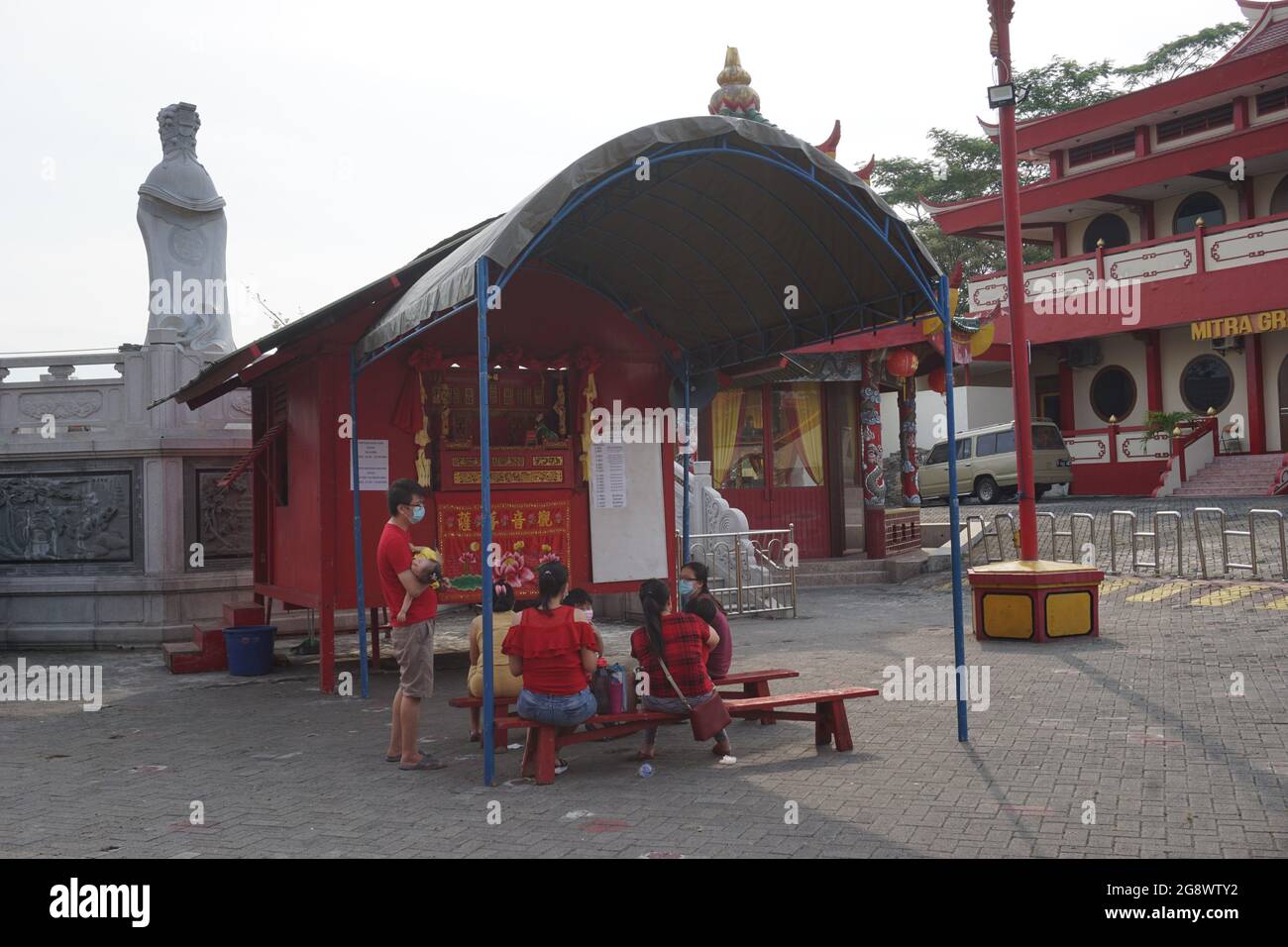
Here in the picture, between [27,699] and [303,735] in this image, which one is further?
[27,699]

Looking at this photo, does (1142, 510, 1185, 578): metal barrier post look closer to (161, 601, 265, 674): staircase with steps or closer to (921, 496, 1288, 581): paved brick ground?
(921, 496, 1288, 581): paved brick ground

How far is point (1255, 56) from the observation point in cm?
2541

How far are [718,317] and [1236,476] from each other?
18.8 metres

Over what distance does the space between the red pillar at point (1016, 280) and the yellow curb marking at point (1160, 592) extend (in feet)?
12.8

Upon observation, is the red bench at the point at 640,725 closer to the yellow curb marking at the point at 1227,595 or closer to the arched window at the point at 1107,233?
the yellow curb marking at the point at 1227,595

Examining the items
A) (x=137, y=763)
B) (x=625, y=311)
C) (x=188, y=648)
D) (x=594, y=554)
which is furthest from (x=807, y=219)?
(x=188, y=648)

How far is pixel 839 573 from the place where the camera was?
62.7ft

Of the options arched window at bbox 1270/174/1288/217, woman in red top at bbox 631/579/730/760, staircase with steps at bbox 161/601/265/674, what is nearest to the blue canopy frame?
woman in red top at bbox 631/579/730/760

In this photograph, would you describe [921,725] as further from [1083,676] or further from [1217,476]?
[1217,476]

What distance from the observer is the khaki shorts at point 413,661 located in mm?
7117

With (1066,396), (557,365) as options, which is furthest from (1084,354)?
(557,365)

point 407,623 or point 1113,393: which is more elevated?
point 1113,393

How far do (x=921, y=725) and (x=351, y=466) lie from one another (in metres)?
5.60

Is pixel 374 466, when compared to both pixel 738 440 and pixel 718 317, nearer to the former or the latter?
pixel 718 317
